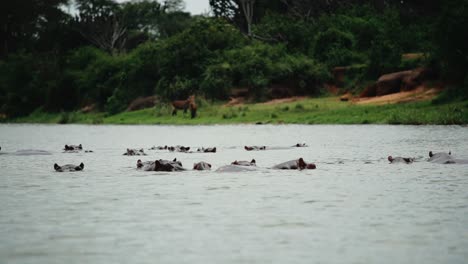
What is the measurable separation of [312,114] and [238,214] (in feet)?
113

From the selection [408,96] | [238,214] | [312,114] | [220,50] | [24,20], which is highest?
[24,20]

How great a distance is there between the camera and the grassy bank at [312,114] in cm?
3747

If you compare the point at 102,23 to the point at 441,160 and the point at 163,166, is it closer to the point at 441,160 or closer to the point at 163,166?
the point at 163,166

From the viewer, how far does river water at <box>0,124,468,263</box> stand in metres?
7.55

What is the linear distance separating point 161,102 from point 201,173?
140 ft

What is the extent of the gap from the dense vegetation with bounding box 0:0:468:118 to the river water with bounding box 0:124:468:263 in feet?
92.0

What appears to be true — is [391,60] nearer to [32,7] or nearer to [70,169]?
[70,169]

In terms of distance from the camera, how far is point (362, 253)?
24.4ft

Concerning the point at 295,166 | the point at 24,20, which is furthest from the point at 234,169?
the point at 24,20

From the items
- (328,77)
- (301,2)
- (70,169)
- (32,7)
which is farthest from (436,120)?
(32,7)

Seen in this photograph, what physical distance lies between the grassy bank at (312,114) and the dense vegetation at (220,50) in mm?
A: 2464

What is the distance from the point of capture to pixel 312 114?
43.9 metres

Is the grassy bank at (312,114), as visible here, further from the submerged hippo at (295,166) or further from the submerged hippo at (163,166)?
the submerged hippo at (163,166)

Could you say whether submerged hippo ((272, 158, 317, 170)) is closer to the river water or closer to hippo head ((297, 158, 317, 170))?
hippo head ((297, 158, 317, 170))
